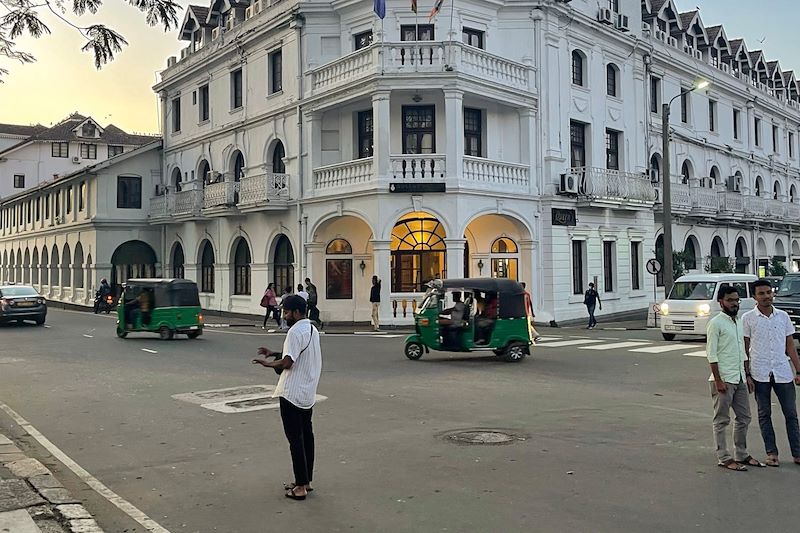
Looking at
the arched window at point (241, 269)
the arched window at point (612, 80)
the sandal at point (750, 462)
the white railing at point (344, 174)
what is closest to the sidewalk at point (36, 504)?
the sandal at point (750, 462)

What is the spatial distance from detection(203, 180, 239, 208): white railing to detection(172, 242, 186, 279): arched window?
21.7ft

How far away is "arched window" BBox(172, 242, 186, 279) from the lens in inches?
1574

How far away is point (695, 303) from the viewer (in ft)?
70.4

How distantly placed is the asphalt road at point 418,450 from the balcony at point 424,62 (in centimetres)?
1254

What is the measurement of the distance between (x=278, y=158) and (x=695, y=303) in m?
18.0

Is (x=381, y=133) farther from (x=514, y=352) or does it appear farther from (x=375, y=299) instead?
(x=514, y=352)

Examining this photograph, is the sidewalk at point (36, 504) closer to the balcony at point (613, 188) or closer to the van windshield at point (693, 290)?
the van windshield at point (693, 290)

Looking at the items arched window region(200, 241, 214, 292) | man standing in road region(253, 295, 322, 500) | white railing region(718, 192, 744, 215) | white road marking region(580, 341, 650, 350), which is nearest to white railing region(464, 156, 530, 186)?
white road marking region(580, 341, 650, 350)

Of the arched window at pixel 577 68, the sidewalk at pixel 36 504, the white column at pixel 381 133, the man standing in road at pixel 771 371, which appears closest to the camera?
the sidewalk at pixel 36 504

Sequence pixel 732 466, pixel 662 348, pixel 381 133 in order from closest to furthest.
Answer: pixel 732 466 < pixel 662 348 < pixel 381 133

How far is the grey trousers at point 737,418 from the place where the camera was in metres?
7.28

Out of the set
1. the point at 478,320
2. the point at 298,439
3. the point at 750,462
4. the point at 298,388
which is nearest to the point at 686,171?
the point at 478,320

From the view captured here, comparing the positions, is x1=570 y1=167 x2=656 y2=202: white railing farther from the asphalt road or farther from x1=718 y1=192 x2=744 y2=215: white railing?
the asphalt road

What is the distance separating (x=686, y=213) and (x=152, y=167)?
1111 inches
